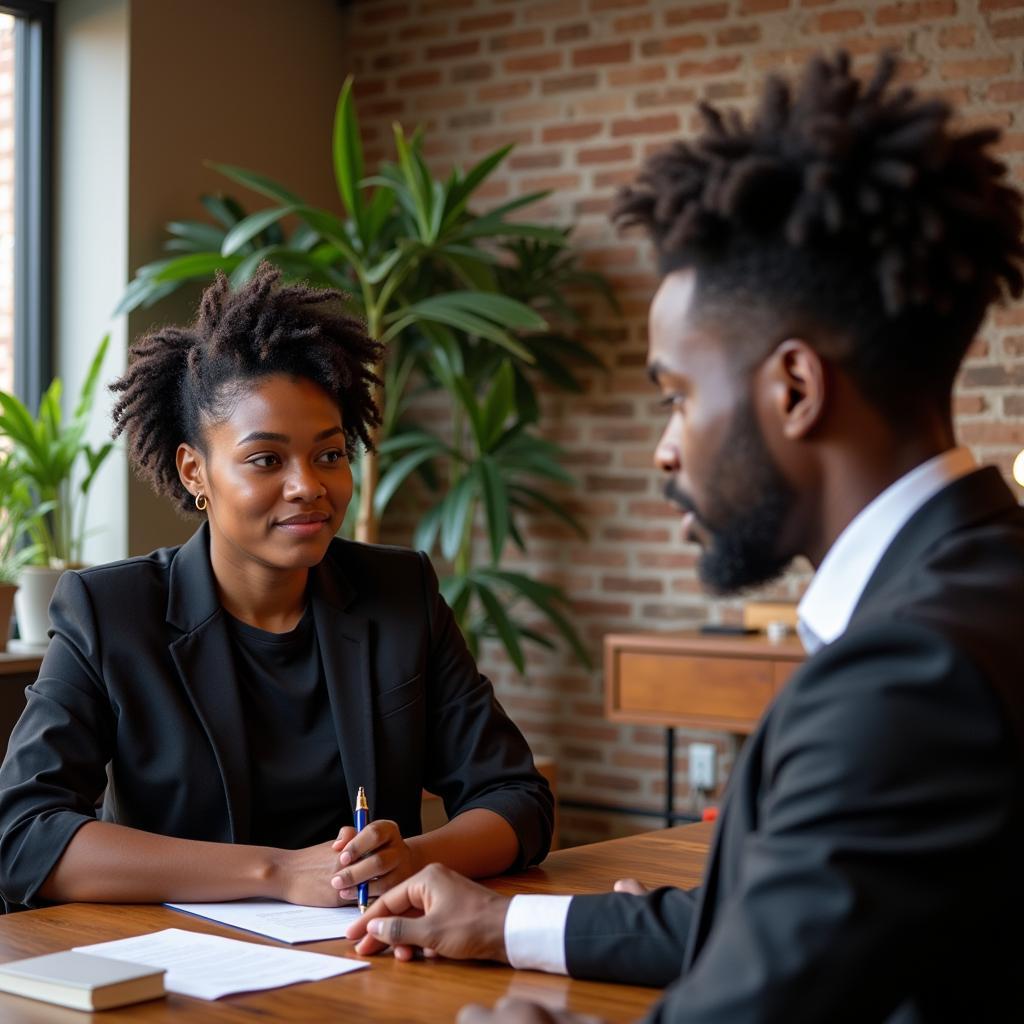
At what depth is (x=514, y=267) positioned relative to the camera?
15.1ft

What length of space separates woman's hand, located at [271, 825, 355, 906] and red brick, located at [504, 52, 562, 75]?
355cm

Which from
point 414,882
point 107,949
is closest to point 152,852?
point 107,949

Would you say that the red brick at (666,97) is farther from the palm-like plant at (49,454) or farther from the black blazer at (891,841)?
the black blazer at (891,841)

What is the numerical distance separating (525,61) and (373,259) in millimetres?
1109

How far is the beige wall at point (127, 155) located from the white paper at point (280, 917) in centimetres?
273

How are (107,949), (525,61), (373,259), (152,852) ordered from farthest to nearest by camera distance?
1. (525,61)
2. (373,259)
3. (152,852)
4. (107,949)

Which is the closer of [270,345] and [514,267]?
[270,345]

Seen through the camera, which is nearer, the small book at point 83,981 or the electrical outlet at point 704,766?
the small book at point 83,981

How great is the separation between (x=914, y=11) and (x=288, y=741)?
3.09 metres

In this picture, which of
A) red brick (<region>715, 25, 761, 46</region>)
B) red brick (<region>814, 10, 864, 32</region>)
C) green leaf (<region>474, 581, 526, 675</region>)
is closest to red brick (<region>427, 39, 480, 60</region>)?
red brick (<region>715, 25, 761, 46</region>)

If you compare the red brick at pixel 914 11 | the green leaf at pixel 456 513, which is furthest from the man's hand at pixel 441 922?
the red brick at pixel 914 11

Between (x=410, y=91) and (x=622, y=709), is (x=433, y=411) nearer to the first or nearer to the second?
(x=410, y=91)

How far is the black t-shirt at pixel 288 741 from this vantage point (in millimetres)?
1958

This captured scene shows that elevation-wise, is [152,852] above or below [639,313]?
below
